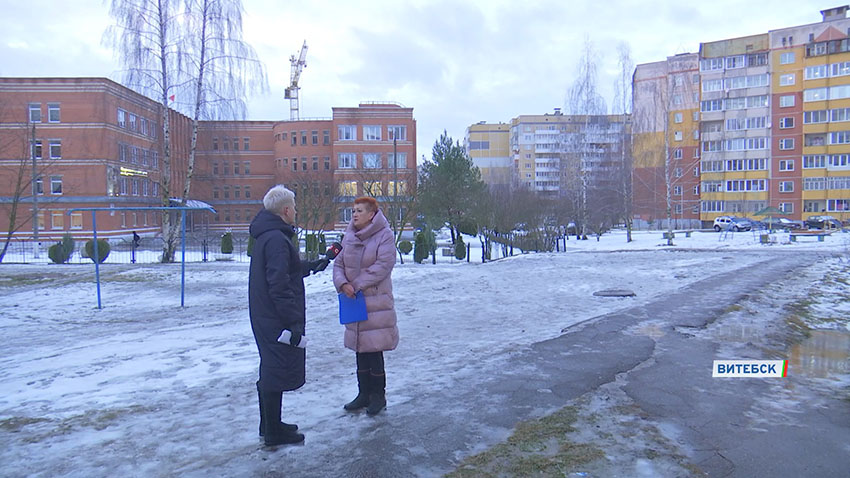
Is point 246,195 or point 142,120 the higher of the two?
point 142,120

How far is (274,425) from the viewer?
13.0 feet

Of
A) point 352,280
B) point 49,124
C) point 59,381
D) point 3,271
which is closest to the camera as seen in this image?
point 352,280

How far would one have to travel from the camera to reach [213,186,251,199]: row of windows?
64.8 meters

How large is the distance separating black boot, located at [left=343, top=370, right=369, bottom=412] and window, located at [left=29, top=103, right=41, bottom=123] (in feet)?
169

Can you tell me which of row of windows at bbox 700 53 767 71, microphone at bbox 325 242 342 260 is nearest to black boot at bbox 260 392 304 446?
microphone at bbox 325 242 342 260

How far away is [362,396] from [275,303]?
135 cm

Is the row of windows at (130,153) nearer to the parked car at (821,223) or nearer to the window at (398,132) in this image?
the window at (398,132)

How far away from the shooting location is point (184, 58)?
2281cm

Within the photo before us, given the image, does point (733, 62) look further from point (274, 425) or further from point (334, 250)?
point (274, 425)

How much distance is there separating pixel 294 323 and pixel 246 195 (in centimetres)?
6482

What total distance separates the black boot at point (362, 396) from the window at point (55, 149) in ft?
164

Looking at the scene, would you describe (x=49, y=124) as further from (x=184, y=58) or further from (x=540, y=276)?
(x=540, y=276)

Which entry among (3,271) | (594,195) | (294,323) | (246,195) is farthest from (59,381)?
(246,195)

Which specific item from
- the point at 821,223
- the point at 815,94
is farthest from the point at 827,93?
the point at 821,223
